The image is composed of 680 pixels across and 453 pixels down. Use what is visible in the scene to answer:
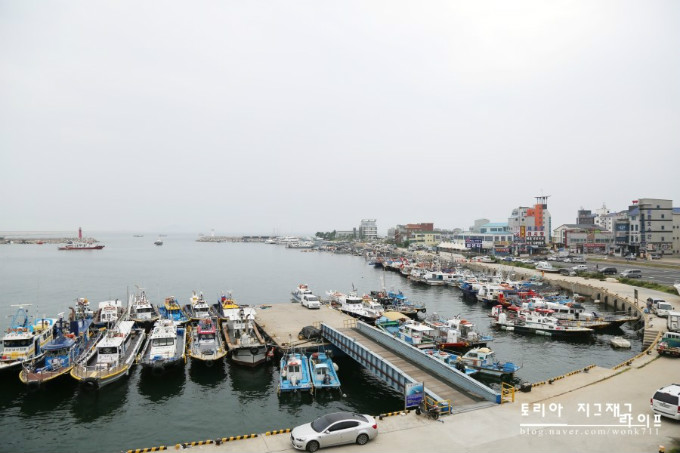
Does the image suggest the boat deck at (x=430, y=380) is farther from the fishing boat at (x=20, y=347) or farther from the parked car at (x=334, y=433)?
the fishing boat at (x=20, y=347)

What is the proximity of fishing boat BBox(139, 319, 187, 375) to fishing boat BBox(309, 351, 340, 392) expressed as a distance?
901 cm

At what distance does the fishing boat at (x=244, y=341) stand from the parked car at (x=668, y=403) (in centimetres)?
2179

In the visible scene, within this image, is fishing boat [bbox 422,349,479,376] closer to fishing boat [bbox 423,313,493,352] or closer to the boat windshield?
fishing boat [bbox 423,313,493,352]

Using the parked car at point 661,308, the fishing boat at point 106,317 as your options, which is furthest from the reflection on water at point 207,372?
the parked car at point 661,308

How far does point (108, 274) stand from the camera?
96.3m

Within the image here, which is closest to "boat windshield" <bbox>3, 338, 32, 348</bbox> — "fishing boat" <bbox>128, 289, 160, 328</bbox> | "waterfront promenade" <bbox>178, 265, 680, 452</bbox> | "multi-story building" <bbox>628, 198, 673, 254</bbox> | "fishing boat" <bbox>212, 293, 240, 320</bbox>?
"fishing boat" <bbox>128, 289, 160, 328</bbox>

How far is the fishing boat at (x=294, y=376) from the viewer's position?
78.8 feet

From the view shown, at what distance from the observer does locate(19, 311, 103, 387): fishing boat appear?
81.3 ft

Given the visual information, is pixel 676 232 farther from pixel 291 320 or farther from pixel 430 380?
pixel 430 380

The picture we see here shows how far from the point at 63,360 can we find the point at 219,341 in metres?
10.0

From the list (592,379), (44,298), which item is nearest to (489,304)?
(592,379)

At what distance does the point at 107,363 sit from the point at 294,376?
38.3 feet

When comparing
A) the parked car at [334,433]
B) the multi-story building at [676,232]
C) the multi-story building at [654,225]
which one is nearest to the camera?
the parked car at [334,433]

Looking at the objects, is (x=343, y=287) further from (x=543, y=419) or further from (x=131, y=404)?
(x=543, y=419)
